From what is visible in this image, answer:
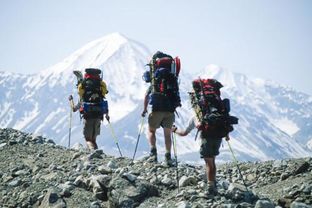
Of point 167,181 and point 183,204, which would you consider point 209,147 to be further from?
point 183,204

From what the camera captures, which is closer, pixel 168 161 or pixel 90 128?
pixel 168 161

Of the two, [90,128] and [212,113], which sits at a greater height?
[90,128]

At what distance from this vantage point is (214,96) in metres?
10.9

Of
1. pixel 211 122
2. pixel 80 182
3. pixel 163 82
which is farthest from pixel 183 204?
pixel 163 82

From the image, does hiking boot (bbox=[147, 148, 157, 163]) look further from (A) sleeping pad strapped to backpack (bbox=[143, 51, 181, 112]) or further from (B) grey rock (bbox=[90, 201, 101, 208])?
(B) grey rock (bbox=[90, 201, 101, 208])

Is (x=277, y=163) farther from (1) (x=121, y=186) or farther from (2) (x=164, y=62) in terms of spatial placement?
(1) (x=121, y=186)

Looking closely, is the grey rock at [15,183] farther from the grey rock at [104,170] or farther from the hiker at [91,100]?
the hiker at [91,100]

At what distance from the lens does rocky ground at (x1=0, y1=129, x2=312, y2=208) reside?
10.0 meters

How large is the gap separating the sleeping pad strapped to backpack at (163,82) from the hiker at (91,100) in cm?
387

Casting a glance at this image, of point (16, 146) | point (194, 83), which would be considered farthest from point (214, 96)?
point (16, 146)

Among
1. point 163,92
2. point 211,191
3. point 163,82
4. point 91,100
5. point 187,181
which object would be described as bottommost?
point 211,191

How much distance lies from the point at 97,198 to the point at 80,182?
942 millimetres

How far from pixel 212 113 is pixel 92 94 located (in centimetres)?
712

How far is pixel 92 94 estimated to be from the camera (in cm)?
1667
